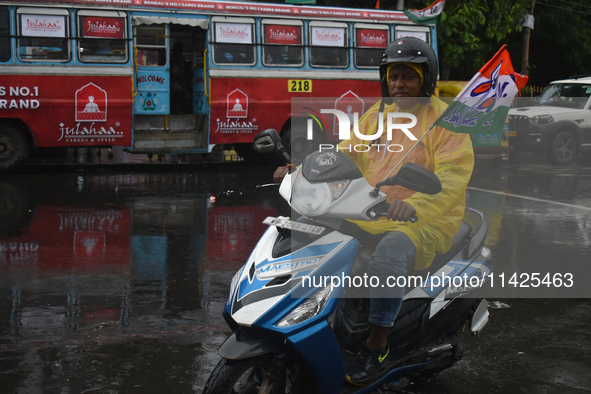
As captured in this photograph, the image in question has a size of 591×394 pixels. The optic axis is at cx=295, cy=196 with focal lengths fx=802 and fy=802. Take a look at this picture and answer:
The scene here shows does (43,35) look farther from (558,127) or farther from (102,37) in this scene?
(558,127)

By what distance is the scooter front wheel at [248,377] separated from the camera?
329 cm

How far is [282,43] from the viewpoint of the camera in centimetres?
1639

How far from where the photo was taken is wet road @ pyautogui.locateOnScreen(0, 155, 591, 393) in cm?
452

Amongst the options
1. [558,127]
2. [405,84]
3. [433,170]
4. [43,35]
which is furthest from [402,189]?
[558,127]

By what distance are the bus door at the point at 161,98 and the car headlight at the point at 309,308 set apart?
12.2 meters

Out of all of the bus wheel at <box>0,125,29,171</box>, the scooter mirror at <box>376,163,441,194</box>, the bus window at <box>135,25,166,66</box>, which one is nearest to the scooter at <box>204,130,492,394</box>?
the scooter mirror at <box>376,163,441,194</box>

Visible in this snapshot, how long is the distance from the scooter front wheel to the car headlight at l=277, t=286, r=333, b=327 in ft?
0.58

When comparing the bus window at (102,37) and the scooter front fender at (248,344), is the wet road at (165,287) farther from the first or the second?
the bus window at (102,37)

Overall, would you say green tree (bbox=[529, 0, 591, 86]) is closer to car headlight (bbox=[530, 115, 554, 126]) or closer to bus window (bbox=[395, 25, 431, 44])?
car headlight (bbox=[530, 115, 554, 126])

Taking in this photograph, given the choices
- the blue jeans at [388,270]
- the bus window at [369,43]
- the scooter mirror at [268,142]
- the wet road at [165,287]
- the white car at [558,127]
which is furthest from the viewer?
the white car at [558,127]

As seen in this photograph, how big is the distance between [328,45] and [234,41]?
7.06ft

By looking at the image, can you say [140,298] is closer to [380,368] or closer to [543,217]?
[380,368]

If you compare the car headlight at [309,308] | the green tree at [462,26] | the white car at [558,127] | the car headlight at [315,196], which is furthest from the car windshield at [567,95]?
the car headlight at [309,308]

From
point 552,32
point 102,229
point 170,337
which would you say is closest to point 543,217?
point 102,229
